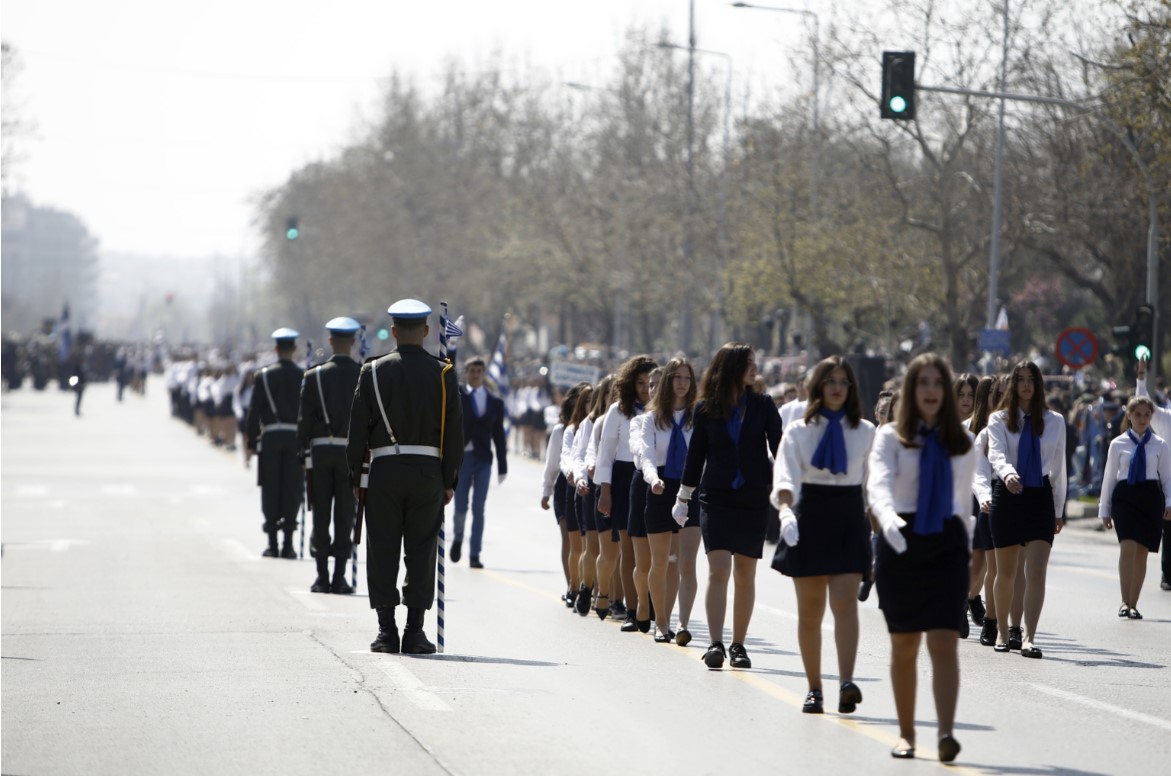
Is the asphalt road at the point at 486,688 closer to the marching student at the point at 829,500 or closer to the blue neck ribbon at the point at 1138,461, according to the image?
the marching student at the point at 829,500

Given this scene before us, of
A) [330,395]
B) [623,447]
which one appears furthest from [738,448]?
[330,395]

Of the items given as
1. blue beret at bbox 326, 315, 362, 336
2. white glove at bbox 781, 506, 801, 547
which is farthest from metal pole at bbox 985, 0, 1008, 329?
white glove at bbox 781, 506, 801, 547

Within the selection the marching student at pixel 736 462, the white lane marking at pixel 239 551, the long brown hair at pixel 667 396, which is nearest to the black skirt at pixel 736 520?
the marching student at pixel 736 462

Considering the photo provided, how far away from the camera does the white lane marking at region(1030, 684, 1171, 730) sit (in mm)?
9477

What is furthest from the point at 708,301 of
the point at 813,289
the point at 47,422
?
the point at 47,422

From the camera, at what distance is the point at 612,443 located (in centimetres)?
1303

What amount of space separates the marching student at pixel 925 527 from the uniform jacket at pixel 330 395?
739cm

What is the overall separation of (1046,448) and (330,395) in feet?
18.2

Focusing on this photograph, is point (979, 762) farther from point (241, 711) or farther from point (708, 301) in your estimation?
point (708, 301)

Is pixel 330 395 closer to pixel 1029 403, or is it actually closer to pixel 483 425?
pixel 483 425

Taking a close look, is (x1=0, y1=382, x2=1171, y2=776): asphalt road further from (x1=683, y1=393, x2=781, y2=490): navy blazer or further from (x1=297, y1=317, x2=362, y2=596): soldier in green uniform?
(x1=683, y1=393, x2=781, y2=490): navy blazer

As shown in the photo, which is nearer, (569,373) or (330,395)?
(330,395)

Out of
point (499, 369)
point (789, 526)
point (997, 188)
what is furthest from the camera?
point (499, 369)

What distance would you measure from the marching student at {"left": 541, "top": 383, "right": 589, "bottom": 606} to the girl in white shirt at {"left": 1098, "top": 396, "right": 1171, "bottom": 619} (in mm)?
4005
